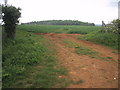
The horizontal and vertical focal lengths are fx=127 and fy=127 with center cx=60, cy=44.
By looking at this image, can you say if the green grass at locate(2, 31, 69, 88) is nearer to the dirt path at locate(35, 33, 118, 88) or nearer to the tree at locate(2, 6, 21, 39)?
the dirt path at locate(35, 33, 118, 88)

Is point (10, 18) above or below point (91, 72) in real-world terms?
above

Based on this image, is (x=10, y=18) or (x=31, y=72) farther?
(x=10, y=18)

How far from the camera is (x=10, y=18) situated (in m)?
9.36

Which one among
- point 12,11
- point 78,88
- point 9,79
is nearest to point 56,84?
point 78,88

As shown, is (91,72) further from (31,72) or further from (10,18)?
(10,18)

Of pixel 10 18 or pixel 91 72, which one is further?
pixel 10 18

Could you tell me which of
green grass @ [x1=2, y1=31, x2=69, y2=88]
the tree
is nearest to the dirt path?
green grass @ [x1=2, y1=31, x2=69, y2=88]

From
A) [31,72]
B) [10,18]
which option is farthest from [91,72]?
[10,18]

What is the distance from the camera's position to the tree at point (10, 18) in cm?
918

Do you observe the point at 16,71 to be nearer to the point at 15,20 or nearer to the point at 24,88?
the point at 24,88

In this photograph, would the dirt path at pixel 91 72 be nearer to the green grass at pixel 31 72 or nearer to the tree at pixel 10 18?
the green grass at pixel 31 72

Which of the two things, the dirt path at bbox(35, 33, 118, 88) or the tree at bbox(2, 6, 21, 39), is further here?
the tree at bbox(2, 6, 21, 39)

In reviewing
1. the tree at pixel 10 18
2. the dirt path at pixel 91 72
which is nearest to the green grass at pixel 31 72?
the dirt path at pixel 91 72

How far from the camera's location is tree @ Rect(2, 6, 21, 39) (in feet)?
30.1
